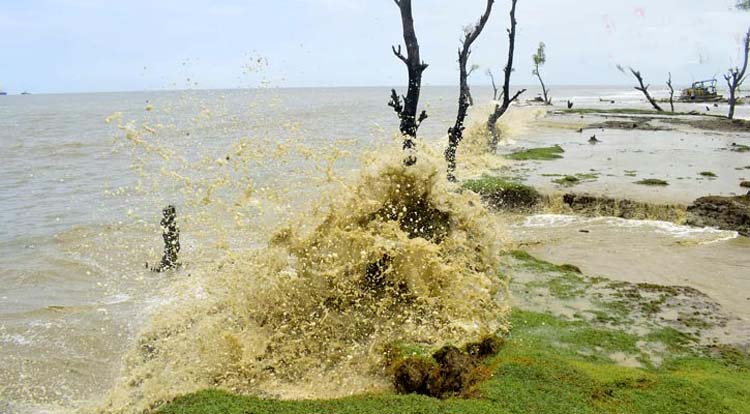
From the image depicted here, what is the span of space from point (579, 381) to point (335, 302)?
3326 mm

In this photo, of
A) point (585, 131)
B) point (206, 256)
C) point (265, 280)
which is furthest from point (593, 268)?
point (585, 131)

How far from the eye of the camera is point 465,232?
29.5 feet

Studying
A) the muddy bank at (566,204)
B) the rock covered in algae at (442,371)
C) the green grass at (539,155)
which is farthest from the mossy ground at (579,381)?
the green grass at (539,155)

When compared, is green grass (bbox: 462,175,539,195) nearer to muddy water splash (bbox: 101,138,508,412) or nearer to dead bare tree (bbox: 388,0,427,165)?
dead bare tree (bbox: 388,0,427,165)

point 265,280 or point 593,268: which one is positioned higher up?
point 265,280

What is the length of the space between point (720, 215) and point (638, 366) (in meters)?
8.53

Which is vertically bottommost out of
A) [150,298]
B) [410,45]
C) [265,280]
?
[150,298]

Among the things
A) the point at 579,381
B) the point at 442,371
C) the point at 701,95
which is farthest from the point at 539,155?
the point at 701,95

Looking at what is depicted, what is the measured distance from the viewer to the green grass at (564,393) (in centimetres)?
500

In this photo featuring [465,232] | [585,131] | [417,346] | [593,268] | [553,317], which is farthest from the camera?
[585,131]

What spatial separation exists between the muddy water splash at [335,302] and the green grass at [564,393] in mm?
539

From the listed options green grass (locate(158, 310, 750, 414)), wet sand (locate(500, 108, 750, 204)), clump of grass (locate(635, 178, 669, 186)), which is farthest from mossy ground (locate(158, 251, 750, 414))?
clump of grass (locate(635, 178, 669, 186))

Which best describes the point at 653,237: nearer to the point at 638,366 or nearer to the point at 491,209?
the point at 491,209

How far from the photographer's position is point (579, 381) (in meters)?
5.41
